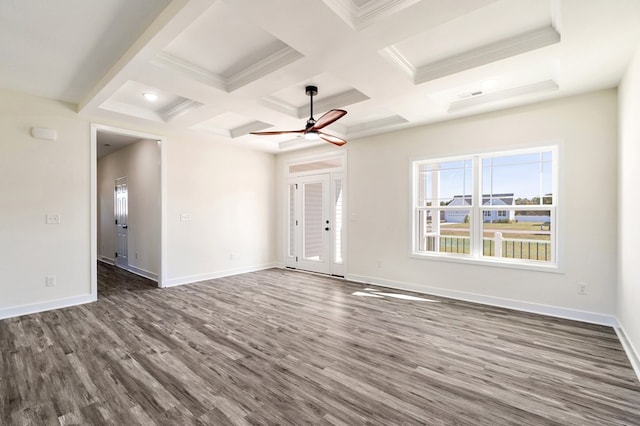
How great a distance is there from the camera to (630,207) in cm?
282

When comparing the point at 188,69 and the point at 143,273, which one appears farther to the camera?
the point at 143,273

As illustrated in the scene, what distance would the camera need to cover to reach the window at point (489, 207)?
13.1ft

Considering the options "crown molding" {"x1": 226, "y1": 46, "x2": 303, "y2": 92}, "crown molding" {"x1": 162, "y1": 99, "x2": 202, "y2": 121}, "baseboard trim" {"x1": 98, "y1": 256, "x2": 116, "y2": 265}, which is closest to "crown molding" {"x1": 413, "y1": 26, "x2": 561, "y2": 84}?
"crown molding" {"x1": 226, "y1": 46, "x2": 303, "y2": 92}

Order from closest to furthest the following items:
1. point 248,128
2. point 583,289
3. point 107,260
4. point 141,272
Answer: point 583,289 → point 248,128 → point 141,272 → point 107,260

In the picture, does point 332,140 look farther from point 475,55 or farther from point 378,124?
point 475,55

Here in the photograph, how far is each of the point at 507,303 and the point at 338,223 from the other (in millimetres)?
3152

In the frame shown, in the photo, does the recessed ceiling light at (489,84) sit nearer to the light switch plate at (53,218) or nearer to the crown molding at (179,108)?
the crown molding at (179,108)

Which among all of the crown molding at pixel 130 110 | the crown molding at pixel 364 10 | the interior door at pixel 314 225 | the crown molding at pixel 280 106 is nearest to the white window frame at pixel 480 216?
the interior door at pixel 314 225

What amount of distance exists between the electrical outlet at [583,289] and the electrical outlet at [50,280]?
22.4ft

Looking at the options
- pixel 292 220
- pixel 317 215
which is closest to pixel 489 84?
pixel 317 215

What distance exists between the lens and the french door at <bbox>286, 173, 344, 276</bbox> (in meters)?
6.15

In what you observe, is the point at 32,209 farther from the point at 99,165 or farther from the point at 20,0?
the point at 99,165

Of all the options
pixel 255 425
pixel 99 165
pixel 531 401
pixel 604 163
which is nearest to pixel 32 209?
pixel 255 425

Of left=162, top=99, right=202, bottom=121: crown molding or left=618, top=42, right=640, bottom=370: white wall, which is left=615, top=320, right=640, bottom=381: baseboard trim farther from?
left=162, top=99, right=202, bottom=121: crown molding
